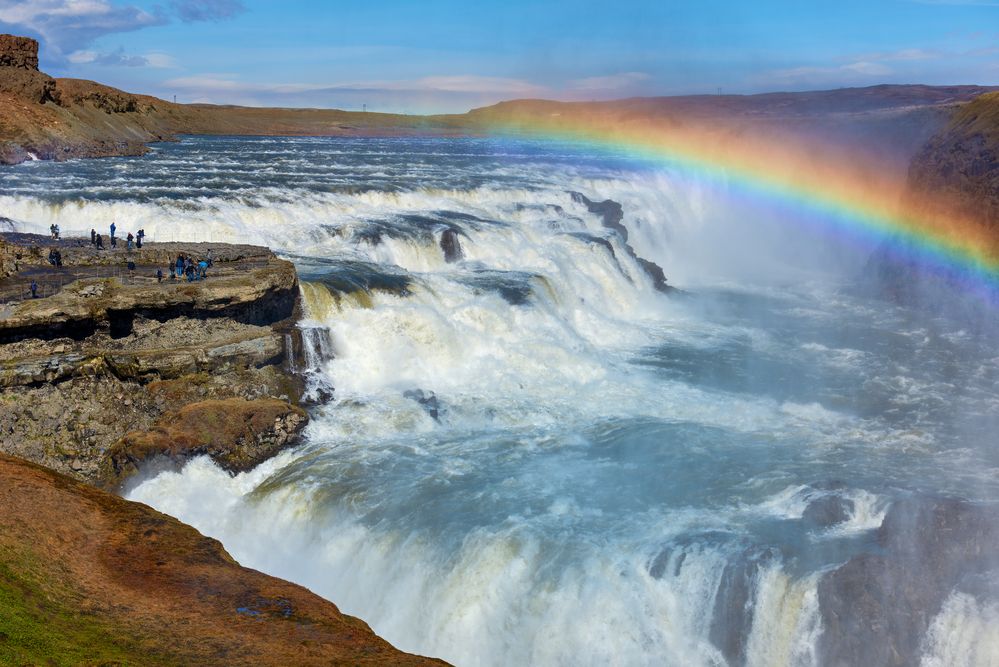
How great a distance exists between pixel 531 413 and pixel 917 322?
54.4 ft

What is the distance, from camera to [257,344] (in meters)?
18.2

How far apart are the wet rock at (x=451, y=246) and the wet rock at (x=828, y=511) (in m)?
16.7

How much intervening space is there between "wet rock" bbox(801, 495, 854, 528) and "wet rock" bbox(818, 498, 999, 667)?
1065 millimetres

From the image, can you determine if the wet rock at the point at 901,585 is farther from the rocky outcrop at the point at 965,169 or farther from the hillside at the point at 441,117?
the hillside at the point at 441,117

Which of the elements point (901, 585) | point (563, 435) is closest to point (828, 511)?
point (901, 585)

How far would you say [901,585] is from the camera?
10914 mm

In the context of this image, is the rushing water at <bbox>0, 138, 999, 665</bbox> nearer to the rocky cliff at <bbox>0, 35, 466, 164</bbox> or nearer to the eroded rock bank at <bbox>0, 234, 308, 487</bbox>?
the eroded rock bank at <bbox>0, 234, 308, 487</bbox>

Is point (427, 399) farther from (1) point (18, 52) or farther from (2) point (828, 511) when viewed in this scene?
(1) point (18, 52)

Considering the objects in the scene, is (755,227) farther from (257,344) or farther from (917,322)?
(257,344)

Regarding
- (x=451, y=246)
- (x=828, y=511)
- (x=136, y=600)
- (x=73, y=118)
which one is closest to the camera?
(x=136, y=600)

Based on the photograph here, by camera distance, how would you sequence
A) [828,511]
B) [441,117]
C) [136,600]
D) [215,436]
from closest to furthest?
[136,600] → [828,511] → [215,436] → [441,117]

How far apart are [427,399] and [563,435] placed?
3.12 meters

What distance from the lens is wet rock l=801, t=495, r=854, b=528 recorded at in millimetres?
13094

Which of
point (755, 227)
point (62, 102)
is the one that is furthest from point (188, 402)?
point (62, 102)
